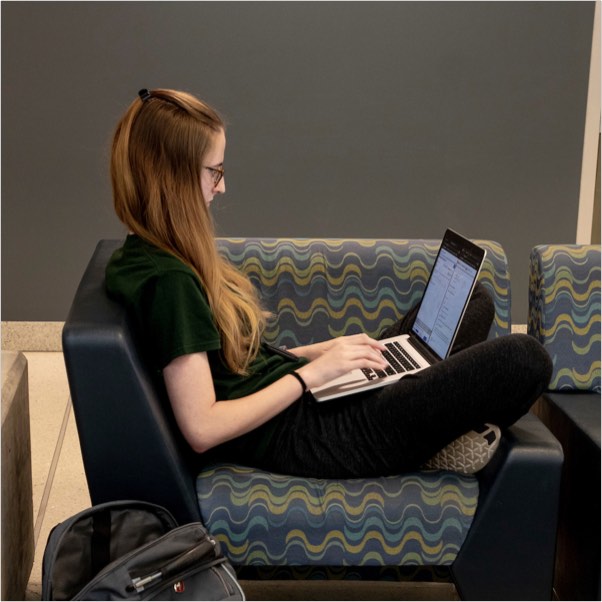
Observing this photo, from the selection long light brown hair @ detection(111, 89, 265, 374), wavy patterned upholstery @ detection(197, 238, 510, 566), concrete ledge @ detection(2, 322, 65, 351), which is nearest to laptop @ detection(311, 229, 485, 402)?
wavy patterned upholstery @ detection(197, 238, 510, 566)

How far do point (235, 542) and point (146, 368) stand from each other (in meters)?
0.41

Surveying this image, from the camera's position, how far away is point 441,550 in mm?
2016

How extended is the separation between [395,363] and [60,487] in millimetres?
1252

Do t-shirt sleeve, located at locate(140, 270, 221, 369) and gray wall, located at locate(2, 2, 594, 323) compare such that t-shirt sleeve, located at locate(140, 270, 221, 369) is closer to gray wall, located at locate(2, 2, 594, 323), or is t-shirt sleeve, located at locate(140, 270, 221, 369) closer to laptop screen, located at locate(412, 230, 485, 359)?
laptop screen, located at locate(412, 230, 485, 359)

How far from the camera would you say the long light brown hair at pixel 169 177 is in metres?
1.92

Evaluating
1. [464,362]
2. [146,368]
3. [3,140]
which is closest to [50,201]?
[3,140]

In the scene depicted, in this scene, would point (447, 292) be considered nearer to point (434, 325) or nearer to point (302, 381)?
point (434, 325)

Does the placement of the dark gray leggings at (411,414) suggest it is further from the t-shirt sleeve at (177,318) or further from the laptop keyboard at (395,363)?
the t-shirt sleeve at (177,318)

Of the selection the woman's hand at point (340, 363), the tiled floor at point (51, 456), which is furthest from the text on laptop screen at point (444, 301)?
the tiled floor at point (51, 456)

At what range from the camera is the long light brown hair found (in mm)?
1918

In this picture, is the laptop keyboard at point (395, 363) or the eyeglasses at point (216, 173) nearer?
the eyeglasses at point (216, 173)

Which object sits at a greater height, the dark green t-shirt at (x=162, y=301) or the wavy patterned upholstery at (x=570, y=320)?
the dark green t-shirt at (x=162, y=301)

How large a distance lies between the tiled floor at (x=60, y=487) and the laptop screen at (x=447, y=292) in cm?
64

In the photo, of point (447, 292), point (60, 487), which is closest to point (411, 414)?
point (447, 292)
